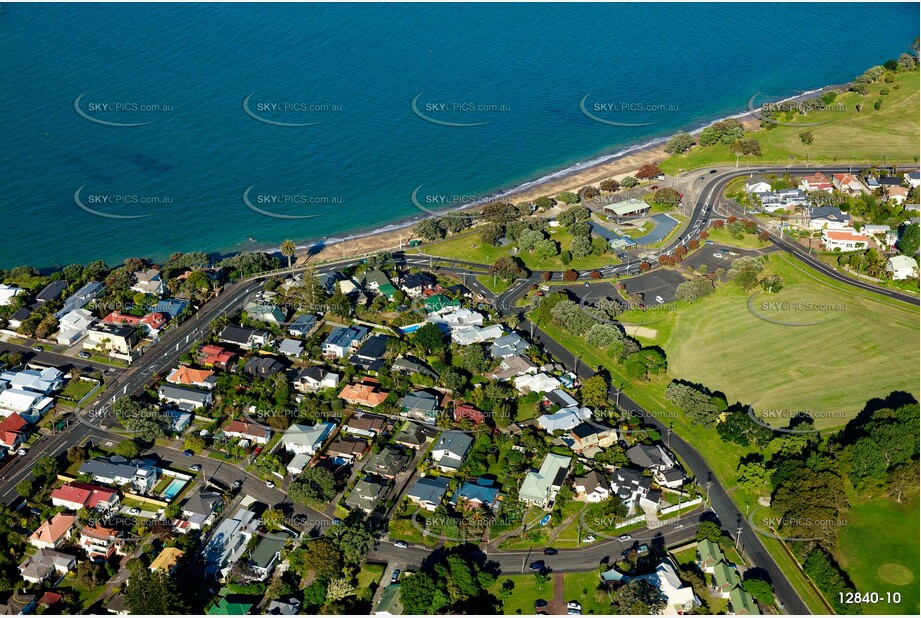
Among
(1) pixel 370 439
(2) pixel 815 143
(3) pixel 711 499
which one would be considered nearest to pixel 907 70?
(2) pixel 815 143

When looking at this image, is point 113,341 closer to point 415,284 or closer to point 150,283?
point 150,283

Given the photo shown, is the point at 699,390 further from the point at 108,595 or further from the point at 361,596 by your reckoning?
the point at 108,595

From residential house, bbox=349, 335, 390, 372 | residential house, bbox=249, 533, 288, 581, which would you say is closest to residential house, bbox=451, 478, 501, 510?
residential house, bbox=249, 533, 288, 581

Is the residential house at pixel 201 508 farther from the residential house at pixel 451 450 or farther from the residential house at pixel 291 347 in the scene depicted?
the residential house at pixel 291 347

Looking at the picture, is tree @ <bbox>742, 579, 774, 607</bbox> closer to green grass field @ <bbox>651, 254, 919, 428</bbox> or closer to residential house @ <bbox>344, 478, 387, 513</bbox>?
green grass field @ <bbox>651, 254, 919, 428</bbox>

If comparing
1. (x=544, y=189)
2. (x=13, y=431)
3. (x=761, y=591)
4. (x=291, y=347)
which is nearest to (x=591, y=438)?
(x=761, y=591)

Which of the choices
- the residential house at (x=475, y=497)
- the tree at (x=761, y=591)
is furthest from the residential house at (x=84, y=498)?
the tree at (x=761, y=591)
